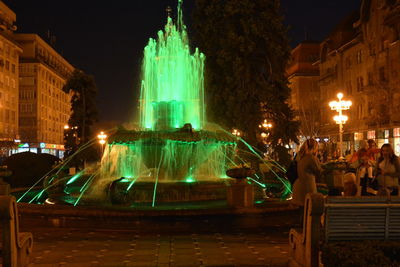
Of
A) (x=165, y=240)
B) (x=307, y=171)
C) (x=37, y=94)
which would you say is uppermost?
(x=37, y=94)

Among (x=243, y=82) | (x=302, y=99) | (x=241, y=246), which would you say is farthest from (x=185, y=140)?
(x=302, y=99)

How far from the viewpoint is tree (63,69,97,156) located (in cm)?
5222

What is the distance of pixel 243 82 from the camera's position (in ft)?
114

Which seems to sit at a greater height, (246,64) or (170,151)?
(246,64)

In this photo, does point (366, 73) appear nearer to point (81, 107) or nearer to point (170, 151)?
point (81, 107)

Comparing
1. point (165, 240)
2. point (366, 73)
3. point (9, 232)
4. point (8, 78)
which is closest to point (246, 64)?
point (366, 73)

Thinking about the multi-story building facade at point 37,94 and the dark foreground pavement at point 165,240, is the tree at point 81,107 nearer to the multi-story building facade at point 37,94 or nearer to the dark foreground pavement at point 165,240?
the multi-story building facade at point 37,94

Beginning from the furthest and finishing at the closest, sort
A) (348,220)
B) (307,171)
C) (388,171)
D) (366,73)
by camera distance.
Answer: (366,73) → (388,171) → (307,171) → (348,220)

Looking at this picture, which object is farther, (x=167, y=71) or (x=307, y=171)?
(x=167, y=71)

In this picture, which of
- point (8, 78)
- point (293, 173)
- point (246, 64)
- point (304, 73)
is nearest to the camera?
point (293, 173)

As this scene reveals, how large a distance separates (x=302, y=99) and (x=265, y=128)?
43.7 metres

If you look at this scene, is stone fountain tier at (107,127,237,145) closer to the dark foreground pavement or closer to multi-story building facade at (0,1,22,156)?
the dark foreground pavement

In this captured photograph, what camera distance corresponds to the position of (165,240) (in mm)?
9773

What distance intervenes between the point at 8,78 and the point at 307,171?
72350 mm
